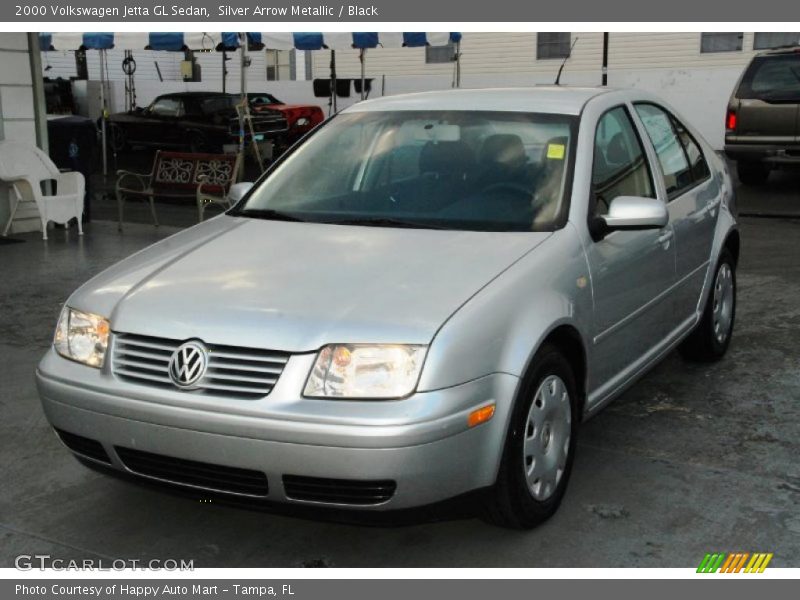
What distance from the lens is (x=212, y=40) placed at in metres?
15.6

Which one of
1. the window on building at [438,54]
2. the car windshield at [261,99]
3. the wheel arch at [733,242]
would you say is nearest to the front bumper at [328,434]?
the wheel arch at [733,242]

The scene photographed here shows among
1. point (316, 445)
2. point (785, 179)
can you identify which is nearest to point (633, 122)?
point (316, 445)

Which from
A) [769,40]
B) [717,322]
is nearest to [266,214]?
[717,322]

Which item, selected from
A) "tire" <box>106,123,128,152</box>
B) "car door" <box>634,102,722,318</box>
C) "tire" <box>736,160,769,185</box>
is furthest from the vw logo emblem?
"tire" <box>106,123,128,152</box>

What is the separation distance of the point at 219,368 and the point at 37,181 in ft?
26.2

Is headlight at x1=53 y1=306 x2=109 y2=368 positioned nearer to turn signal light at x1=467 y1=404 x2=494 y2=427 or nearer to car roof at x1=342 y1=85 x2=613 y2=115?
turn signal light at x1=467 y1=404 x2=494 y2=427

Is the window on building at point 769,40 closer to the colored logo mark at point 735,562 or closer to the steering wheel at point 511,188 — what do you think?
the steering wheel at point 511,188

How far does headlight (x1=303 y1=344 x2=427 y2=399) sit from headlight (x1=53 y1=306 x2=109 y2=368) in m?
0.85

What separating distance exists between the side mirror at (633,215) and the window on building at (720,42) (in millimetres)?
20924

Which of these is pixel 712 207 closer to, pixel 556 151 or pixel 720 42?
pixel 556 151

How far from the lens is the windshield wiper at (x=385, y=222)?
4.02 meters

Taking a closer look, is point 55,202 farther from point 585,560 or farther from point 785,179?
point 785,179

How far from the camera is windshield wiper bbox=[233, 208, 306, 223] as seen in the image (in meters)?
4.30

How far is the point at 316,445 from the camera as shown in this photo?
302cm
